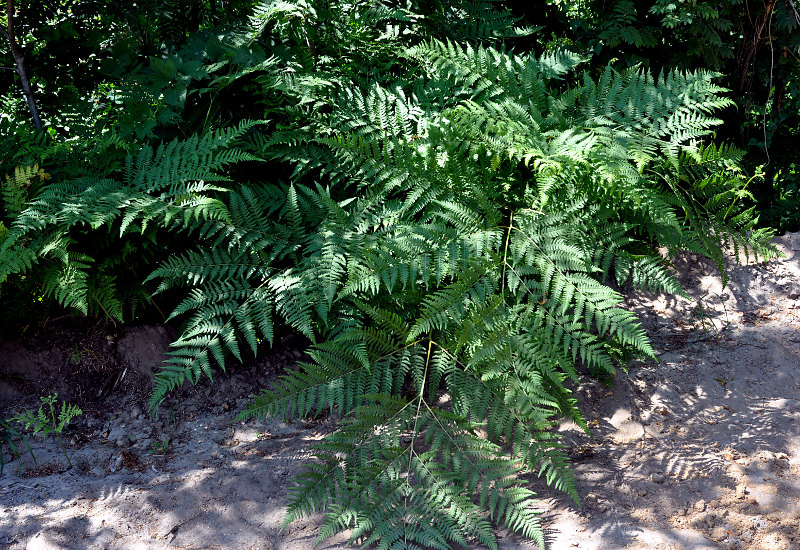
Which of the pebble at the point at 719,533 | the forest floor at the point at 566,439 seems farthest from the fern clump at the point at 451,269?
the pebble at the point at 719,533

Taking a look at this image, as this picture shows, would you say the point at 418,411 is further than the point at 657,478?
Yes

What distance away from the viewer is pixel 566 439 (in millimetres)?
3008

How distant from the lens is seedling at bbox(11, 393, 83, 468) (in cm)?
310

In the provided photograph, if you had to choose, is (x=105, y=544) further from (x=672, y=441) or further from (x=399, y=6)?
(x=399, y=6)

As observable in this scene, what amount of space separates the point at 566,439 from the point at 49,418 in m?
2.55

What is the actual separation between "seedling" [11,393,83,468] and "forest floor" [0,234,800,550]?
0.20 feet

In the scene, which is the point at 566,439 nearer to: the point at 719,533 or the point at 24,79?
the point at 719,533

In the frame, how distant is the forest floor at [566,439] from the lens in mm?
2469

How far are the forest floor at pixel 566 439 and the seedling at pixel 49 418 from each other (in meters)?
0.06

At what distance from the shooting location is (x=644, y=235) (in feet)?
12.8

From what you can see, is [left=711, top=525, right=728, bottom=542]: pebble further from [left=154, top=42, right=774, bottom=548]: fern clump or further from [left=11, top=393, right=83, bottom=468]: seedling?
[left=11, top=393, right=83, bottom=468]: seedling

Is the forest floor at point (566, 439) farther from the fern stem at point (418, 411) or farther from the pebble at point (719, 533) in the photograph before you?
the fern stem at point (418, 411)

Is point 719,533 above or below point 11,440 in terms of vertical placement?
below

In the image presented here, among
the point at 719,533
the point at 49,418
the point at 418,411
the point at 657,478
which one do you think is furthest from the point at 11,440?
the point at 719,533
